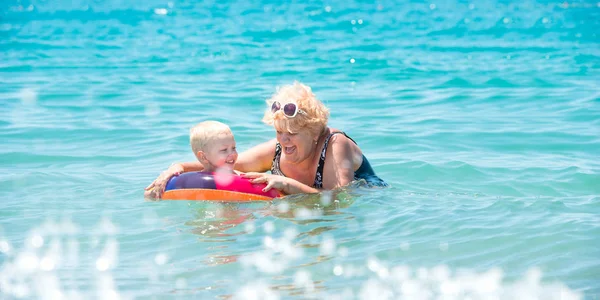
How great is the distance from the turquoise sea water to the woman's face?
45cm

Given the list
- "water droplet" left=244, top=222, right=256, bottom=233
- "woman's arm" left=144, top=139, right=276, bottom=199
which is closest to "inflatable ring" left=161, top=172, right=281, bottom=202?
"water droplet" left=244, top=222, right=256, bottom=233

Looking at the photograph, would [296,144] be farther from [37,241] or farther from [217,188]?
[37,241]

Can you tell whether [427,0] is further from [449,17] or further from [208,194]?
[208,194]

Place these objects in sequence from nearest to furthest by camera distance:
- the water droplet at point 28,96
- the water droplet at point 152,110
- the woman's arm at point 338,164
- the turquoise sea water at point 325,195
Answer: the turquoise sea water at point 325,195 → the woman's arm at point 338,164 → the water droplet at point 152,110 → the water droplet at point 28,96

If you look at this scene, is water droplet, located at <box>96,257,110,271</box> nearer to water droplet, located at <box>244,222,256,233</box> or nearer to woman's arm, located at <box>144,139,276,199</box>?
water droplet, located at <box>244,222,256,233</box>

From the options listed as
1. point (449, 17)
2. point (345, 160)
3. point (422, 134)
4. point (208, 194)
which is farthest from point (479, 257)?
point (449, 17)

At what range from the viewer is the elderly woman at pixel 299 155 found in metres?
6.86

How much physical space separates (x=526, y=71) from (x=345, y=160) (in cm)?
1100

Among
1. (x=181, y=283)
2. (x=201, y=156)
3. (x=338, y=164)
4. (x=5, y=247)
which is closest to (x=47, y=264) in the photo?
(x=5, y=247)

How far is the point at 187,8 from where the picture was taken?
1593 inches

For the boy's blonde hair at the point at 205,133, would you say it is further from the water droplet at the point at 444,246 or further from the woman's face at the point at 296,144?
the water droplet at the point at 444,246

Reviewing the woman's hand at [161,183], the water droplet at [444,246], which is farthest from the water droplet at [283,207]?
the water droplet at [444,246]

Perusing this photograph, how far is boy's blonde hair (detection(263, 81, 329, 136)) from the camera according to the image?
22.5 feet

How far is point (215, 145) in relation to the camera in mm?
6859
